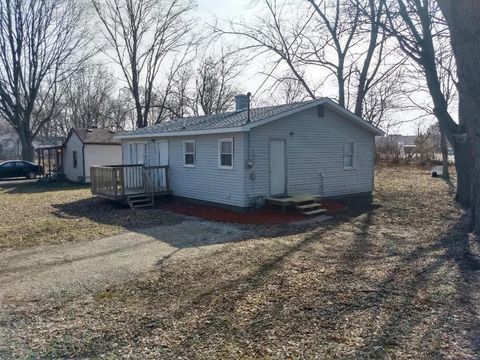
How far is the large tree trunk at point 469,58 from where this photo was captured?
23.3 ft

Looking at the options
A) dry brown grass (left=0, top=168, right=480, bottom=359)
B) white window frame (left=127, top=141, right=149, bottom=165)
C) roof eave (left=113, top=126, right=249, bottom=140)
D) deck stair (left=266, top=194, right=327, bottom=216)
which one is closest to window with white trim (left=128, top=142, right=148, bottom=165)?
white window frame (left=127, top=141, right=149, bottom=165)

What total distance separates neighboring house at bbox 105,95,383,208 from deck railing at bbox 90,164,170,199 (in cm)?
47

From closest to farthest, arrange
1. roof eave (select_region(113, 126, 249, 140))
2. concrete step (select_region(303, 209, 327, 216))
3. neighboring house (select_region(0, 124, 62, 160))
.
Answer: roof eave (select_region(113, 126, 249, 140)), concrete step (select_region(303, 209, 327, 216)), neighboring house (select_region(0, 124, 62, 160))

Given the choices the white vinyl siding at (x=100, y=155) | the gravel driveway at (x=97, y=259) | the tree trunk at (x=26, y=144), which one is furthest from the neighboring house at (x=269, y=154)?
the tree trunk at (x=26, y=144)

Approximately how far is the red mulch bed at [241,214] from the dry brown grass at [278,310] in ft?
11.3

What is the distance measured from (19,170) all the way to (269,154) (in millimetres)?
23373

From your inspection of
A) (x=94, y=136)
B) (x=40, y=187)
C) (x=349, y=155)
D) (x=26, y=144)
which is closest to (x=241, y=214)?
(x=349, y=155)

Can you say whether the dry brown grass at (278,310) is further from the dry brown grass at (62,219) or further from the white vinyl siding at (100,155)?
the white vinyl siding at (100,155)

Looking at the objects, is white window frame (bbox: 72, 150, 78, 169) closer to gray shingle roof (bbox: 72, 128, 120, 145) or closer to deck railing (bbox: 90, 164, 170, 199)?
gray shingle roof (bbox: 72, 128, 120, 145)

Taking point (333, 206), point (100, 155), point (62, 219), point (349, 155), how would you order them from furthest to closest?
point (100, 155), point (349, 155), point (333, 206), point (62, 219)

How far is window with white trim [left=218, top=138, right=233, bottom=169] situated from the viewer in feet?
41.9

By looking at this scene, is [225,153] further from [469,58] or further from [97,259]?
[469,58]

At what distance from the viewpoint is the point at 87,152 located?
78.6ft

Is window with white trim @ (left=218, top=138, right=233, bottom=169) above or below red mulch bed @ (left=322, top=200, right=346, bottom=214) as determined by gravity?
above
